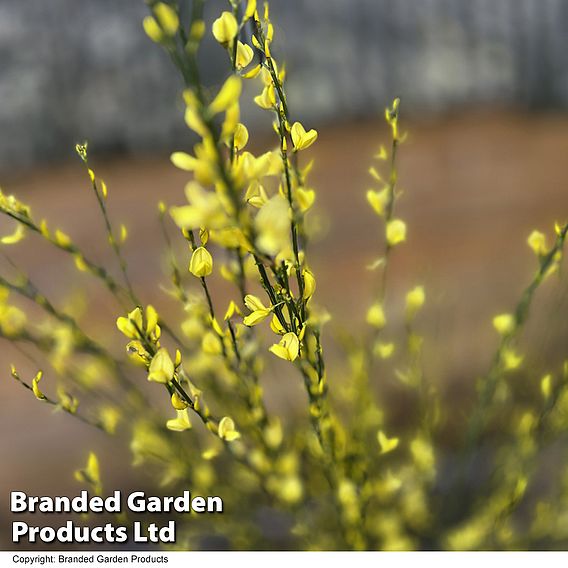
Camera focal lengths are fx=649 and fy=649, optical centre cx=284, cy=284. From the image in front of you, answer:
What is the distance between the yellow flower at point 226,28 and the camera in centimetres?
27

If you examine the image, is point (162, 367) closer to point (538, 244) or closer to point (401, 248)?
point (538, 244)

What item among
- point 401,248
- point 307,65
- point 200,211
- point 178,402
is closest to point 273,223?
point 200,211

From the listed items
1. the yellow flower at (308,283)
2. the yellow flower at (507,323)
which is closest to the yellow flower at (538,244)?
the yellow flower at (507,323)

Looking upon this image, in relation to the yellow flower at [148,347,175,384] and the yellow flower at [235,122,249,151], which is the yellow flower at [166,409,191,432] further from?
the yellow flower at [235,122,249,151]

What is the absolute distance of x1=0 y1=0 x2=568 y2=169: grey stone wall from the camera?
65.9 inches

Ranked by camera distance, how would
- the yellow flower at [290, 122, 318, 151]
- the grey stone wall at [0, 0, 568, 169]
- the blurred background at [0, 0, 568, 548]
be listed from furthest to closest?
the grey stone wall at [0, 0, 568, 169] → the blurred background at [0, 0, 568, 548] → the yellow flower at [290, 122, 318, 151]

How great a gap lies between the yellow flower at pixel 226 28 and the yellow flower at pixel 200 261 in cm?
10

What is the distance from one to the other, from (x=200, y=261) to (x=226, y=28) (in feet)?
0.36

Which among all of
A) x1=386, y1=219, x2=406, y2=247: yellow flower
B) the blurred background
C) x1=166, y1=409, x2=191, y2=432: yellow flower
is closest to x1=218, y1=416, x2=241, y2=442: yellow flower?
x1=166, y1=409, x2=191, y2=432: yellow flower

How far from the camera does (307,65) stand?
1.73 metres

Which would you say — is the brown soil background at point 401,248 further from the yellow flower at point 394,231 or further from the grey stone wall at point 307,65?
the yellow flower at point 394,231

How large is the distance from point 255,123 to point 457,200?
A: 2.34 feet

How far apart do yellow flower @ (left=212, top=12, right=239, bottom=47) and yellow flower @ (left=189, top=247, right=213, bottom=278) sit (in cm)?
10

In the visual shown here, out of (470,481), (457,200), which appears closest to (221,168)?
(470,481)
